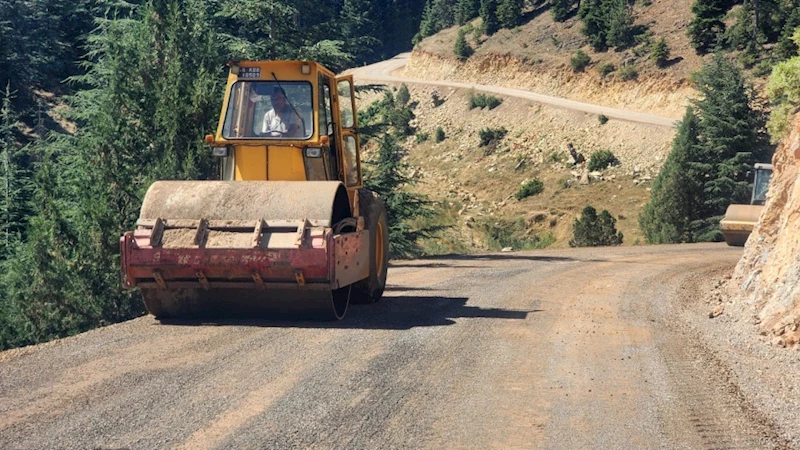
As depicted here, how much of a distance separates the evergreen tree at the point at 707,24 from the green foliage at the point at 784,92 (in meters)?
22.2

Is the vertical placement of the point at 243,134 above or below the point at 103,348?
above

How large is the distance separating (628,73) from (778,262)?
5182cm

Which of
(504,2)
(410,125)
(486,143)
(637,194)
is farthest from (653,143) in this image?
(504,2)

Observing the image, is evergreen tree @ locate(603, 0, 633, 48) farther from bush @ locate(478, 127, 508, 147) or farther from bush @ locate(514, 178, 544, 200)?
bush @ locate(514, 178, 544, 200)

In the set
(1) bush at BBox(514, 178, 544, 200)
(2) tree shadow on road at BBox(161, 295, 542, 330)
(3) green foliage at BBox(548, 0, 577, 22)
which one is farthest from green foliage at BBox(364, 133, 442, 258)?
(3) green foliage at BBox(548, 0, 577, 22)

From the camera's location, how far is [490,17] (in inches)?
3228

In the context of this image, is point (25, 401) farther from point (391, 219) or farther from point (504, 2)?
point (504, 2)

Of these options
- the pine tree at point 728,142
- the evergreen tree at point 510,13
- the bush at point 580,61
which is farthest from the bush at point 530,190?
the evergreen tree at point 510,13

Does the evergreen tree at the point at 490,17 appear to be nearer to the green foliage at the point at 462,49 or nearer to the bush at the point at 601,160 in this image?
the green foliage at the point at 462,49

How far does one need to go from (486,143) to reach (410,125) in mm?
11984

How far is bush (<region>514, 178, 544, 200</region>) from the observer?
53.7 m

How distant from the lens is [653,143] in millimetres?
53406

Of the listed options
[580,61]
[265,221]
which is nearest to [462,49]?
[580,61]

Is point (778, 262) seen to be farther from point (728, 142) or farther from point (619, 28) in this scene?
point (619, 28)
